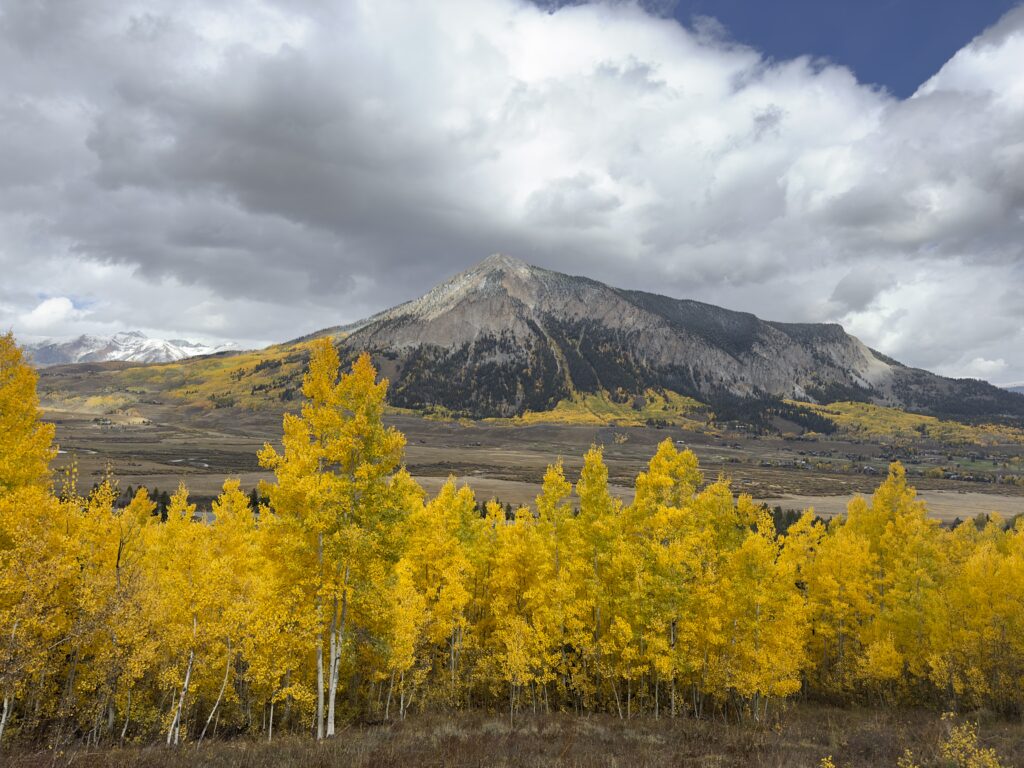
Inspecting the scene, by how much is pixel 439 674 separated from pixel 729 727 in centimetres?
1740

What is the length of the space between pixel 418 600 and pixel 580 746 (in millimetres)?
10211

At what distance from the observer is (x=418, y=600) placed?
2714cm

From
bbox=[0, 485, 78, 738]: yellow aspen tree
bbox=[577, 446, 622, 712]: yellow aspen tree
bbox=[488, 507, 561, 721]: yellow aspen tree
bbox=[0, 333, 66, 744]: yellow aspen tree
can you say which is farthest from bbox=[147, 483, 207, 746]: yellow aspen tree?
bbox=[577, 446, 622, 712]: yellow aspen tree

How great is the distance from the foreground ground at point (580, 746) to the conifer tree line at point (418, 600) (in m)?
1.95

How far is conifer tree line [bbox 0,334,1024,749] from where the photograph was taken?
19.2m

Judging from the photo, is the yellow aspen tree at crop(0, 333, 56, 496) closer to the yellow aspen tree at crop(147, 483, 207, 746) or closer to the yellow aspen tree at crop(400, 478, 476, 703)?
the yellow aspen tree at crop(147, 483, 207, 746)

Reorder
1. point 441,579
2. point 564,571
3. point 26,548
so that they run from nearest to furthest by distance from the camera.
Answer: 1. point 26,548
2. point 564,571
3. point 441,579

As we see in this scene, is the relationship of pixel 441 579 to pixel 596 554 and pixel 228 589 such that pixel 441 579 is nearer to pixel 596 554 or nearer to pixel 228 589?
pixel 596 554

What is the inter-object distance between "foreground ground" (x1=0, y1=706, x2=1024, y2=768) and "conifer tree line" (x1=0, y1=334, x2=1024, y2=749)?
195cm

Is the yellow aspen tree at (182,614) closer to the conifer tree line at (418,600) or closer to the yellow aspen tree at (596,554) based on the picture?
the conifer tree line at (418,600)

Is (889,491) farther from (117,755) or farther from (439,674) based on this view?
(117,755)

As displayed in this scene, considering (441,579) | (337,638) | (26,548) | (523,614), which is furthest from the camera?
(523,614)

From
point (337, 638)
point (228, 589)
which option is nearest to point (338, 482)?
point (337, 638)

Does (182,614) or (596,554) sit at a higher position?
(596,554)
